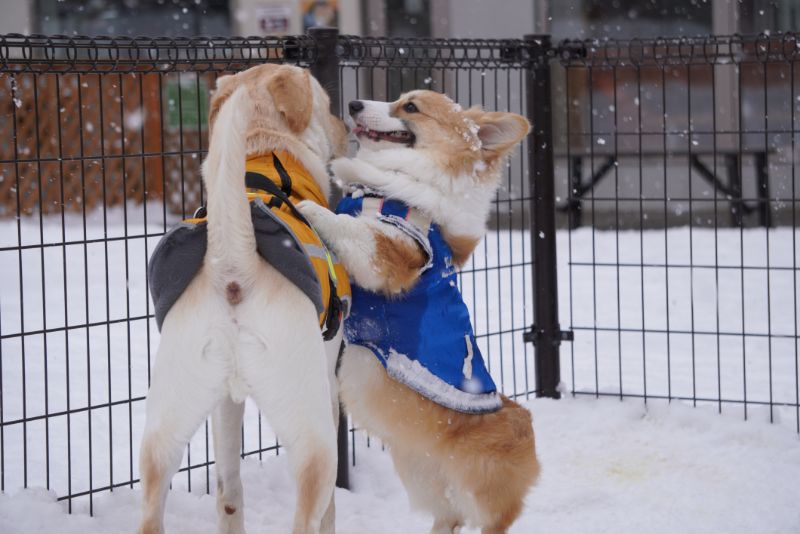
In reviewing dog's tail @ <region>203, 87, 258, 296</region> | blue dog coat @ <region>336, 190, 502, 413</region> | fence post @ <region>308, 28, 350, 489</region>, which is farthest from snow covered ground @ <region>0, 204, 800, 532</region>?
dog's tail @ <region>203, 87, 258, 296</region>

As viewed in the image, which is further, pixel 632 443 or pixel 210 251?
pixel 632 443

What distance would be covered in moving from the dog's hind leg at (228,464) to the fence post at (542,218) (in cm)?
220

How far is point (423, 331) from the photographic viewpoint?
9.54 feet

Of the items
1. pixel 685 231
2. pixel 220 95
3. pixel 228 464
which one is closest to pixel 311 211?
pixel 220 95

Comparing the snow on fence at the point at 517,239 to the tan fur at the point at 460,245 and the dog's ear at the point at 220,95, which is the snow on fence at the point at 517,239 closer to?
the dog's ear at the point at 220,95

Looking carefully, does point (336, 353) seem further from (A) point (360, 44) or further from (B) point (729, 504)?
(B) point (729, 504)

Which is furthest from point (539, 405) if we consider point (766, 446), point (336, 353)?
point (336, 353)

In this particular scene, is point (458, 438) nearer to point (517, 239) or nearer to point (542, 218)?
point (542, 218)

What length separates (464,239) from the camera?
3082 millimetres

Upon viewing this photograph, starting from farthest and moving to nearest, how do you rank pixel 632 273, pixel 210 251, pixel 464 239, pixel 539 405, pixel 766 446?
pixel 632 273
pixel 539 405
pixel 766 446
pixel 464 239
pixel 210 251

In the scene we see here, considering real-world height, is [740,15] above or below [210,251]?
above

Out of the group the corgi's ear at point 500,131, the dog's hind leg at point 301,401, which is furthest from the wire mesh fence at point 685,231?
the dog's hind leg at point 301,401

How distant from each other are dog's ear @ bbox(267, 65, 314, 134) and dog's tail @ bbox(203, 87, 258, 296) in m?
0.50

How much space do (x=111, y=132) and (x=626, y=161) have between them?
5474 mm
